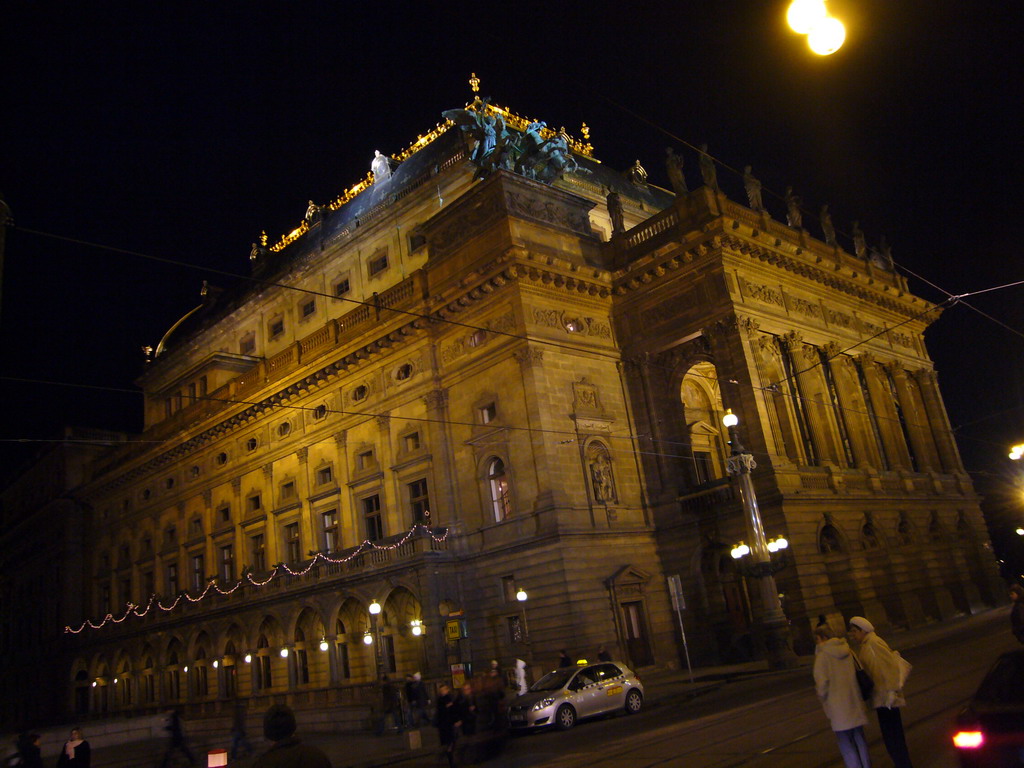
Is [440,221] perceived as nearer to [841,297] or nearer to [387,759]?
[841,297]

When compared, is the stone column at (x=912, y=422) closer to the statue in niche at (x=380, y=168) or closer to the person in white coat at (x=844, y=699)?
the statue in niche at (x=380, y=168)

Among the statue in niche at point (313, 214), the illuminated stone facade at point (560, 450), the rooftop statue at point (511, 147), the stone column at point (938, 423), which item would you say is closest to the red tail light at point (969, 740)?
the illuminated stone facade at point (560, 450)

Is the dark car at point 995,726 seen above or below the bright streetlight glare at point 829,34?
below

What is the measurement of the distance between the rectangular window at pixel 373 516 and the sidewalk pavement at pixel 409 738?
9578mm

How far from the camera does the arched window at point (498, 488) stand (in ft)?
97.5

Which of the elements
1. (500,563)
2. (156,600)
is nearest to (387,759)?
(500,563)

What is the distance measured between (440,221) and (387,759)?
22.0 m

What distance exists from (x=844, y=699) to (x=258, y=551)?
3780 cm

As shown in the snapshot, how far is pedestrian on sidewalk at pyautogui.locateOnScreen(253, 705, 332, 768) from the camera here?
16.8 feet

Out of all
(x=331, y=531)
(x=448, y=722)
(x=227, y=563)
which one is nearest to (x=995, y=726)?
(x=448, y=722)

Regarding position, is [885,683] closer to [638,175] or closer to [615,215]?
[615,215]

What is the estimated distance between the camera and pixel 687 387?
36.5 meters

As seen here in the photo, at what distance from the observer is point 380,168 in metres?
46.6

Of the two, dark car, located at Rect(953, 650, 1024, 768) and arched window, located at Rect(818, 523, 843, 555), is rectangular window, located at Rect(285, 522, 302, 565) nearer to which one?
arched window, located at Rect(818, 523, 843, 555)
